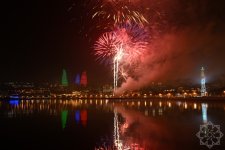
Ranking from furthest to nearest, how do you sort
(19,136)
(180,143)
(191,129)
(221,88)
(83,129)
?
(221,88) → (83,129) → (191,129) → (19,136) → (180,143)

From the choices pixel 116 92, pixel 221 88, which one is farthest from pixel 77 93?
pixel 221 88

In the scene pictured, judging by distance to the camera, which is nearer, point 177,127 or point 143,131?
point 143,131

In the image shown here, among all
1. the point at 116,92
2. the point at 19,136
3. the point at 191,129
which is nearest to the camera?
the point at 19,136

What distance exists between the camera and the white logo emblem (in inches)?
579

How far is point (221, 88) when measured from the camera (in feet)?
312

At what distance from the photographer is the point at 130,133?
60.7ft

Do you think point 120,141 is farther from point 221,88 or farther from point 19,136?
point 221,88

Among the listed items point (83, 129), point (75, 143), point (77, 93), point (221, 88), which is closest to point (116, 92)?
point (221, 88)

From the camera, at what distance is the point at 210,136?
53.8 feet

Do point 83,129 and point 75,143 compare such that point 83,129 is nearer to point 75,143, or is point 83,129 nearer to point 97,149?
point 75,143

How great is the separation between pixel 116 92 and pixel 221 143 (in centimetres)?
6895

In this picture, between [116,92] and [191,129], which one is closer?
[191,129]

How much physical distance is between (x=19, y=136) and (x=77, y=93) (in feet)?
357

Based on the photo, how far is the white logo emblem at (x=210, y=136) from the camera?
14.7 metres
